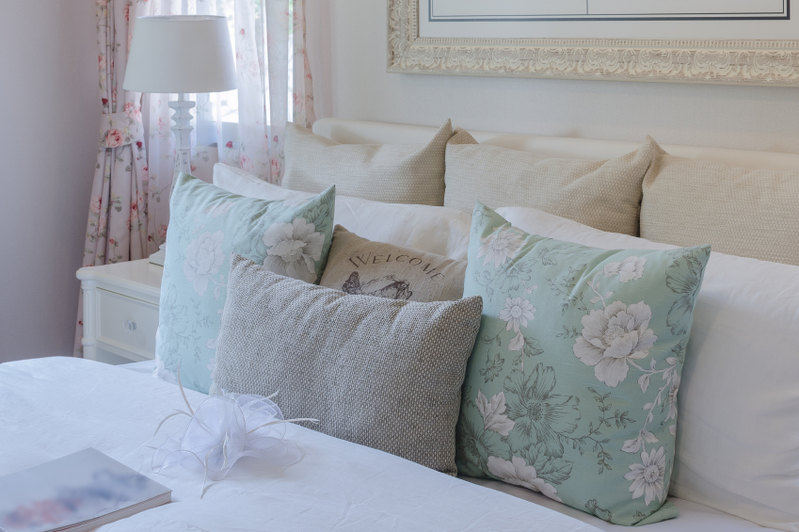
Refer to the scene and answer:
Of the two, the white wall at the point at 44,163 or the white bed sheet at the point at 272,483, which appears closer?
the white bed sheet at the point at 272,483

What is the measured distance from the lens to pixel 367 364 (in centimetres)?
141

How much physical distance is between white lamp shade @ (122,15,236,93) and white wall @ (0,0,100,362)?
2.25 ft

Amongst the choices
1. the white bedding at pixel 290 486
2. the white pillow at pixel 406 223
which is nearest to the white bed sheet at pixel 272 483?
the white bedding at pixel 290 486

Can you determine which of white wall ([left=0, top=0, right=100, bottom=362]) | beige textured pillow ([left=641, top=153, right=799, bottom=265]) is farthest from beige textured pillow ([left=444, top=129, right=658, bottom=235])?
white wall ([left=0, top=0, right=100, bottom=362])

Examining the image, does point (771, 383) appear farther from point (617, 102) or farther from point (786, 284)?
point (617, 102)

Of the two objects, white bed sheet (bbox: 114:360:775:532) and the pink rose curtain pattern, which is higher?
the pink rose curtain pattern

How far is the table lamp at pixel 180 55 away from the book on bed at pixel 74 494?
130 cm

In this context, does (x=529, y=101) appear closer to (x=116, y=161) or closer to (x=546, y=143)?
(x=546, y=143)

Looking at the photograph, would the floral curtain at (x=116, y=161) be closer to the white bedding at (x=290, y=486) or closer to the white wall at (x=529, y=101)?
the white wall at (x=529, y=101)

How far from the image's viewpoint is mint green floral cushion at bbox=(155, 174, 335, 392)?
1.75m

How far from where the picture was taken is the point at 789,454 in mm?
1305

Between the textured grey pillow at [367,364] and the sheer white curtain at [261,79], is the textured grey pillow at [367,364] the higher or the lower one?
the lower one

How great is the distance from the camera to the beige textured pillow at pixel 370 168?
7.02 feet

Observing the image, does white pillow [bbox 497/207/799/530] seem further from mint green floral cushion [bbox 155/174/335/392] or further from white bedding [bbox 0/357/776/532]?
mint green floral cushion [bbox 155/174/335/392]
